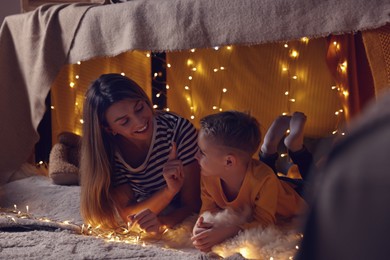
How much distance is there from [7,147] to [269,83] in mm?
810

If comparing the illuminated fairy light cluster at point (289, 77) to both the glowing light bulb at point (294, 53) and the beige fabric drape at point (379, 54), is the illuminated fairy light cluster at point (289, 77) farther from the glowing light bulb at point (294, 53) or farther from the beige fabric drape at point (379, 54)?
the beige fabric drape at point (379, 54)

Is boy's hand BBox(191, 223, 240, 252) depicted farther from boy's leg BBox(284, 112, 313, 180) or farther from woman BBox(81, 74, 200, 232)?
boy's leg BBox(284, 112, 313, 180)

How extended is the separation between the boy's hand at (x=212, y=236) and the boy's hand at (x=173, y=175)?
157 millimetres

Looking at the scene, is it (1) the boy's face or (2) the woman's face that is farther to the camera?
(2) the woman's face

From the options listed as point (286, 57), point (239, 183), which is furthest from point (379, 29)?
point (286, 57)

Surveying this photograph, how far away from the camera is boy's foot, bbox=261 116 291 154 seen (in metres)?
1.36

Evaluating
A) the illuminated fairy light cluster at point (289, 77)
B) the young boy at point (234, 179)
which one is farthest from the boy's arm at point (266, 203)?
the illuminated fairy light cluster at point (289, 77)

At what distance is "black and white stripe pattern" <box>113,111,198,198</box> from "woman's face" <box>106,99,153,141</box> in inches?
1.7

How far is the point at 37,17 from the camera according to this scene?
1574 mm

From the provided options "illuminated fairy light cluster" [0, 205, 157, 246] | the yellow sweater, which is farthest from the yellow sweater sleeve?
"illuminated fairy light cluster" [0, 205, 157, 246]

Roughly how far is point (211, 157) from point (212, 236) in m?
0.15

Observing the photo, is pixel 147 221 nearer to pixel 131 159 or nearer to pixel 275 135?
pixel 131 159

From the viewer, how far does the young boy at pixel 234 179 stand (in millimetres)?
1055

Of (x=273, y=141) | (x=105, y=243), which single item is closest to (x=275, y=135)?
(x=273, y=141)
